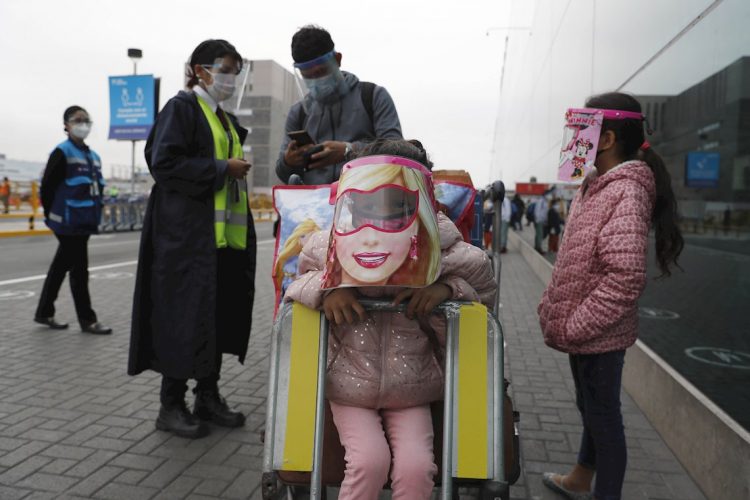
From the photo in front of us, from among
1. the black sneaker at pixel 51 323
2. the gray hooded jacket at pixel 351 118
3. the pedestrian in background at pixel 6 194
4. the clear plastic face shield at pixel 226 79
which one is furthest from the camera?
the pedestrian in background at pixel 6 194

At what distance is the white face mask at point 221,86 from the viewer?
11.8ft

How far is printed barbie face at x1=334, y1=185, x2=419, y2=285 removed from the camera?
5.76ft

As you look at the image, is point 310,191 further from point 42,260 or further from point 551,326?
point 42,260

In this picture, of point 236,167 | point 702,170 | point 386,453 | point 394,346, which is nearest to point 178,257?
point 236,167

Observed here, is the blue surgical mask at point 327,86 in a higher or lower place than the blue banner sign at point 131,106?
lower

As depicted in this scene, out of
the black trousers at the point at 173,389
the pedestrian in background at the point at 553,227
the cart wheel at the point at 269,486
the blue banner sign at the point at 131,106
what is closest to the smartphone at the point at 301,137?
the black trousers at the point at 173,389

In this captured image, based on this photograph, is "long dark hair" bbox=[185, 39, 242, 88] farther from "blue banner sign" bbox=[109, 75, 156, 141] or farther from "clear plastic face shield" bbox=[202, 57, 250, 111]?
"blue banner sign" bbox=[109, 75, 156, 141]

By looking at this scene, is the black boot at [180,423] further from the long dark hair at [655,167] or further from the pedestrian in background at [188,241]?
the long dark hair at [655,167]

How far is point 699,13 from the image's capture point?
4.05 metres

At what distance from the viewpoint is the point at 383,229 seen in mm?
1765

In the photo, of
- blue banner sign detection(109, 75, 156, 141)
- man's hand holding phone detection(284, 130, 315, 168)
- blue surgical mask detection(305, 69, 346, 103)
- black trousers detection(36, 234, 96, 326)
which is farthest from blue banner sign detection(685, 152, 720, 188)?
blue banner sign detection(109, 75, 156, 141)

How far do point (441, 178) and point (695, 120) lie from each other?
2.36m

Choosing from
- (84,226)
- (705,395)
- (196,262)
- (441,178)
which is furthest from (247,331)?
(84,226)

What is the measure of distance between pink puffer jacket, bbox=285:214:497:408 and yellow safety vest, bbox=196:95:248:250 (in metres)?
1.54
